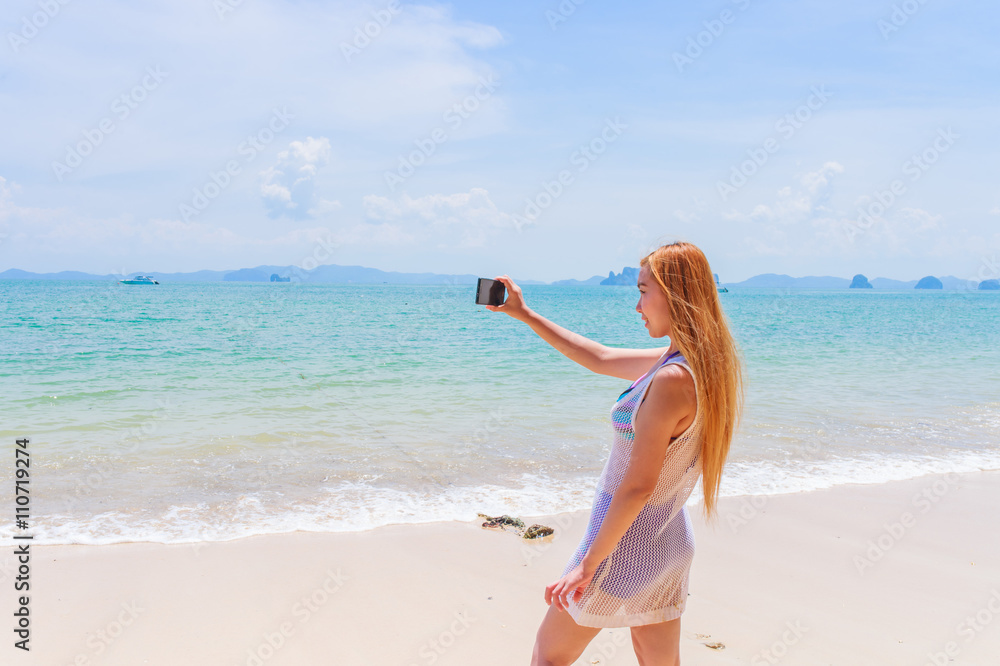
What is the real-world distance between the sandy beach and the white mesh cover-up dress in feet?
5.53

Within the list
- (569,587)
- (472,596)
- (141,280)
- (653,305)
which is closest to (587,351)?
(653,305)

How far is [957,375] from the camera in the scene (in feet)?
52.6

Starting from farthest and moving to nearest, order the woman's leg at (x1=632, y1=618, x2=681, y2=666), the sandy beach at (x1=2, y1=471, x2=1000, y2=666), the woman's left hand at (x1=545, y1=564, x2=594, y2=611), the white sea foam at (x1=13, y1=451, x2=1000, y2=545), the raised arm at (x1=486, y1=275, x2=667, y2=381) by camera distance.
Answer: the white sea foam at (x1=13, y1=451, x2=1000, y2=545), the sandy beach at (x1=2, y1=471, x2=1000, y2=666), the raised arm at (x1=486, y1=275, x2=667, y2=381), the woman's leg at (x1=632, y1=618, x2=681, y2=666), the woman's left hand at (x1=545, y1=564, x2=594, y2=611)

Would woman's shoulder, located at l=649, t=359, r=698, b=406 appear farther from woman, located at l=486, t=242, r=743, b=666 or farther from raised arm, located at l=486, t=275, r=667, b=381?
raised arm, located at l=486, t=275, r=667, b=381

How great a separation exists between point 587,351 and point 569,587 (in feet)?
3.11

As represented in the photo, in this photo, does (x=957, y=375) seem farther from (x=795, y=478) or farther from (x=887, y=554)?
(x=887, y=554)

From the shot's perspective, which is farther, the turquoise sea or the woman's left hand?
the turquoise sea

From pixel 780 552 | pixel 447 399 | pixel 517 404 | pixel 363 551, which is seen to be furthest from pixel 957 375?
pixel 363 551

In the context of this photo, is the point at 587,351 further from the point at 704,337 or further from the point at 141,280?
the point at 141,280

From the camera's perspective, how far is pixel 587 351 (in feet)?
8.66

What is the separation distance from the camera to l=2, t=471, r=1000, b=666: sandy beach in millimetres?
3627

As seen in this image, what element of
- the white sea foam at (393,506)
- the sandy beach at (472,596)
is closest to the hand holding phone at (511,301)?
the sandy beach at (472,596)

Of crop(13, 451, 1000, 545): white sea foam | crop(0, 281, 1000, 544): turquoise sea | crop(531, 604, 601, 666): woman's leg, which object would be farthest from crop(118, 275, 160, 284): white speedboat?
crop(531, 604, 601, 666): woman's leg

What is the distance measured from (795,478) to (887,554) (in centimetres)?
210
